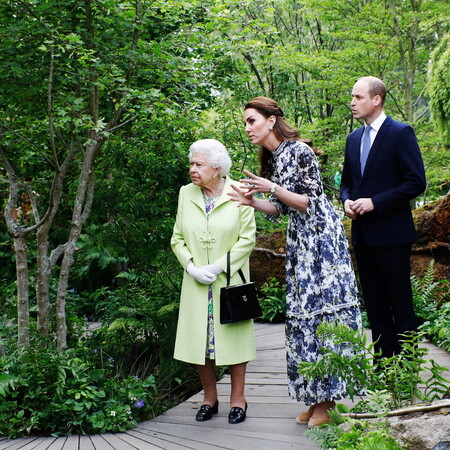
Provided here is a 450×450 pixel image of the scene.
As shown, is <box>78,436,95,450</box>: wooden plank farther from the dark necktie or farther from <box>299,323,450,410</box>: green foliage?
the dark necktie

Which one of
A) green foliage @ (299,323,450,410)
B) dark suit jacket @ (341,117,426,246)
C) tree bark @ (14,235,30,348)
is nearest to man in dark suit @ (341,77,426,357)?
dark suit jacket @ (341,117,426,246)

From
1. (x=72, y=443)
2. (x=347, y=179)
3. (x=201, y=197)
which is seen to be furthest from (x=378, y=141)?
(x=72, y=443)

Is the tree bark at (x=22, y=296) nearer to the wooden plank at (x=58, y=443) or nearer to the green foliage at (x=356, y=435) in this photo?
the wooden plank at (x=58, y=443)

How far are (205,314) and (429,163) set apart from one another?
7764 millimetres

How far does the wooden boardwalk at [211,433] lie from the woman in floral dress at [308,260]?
277 millimetres

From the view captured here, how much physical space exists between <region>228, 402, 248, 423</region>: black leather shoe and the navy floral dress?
43 centimetres

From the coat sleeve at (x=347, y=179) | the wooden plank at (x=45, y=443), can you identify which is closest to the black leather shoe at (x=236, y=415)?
the wooden plank at (x=45, y=443)

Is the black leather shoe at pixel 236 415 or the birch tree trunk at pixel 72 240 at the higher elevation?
the birch tree trunk at pixel 72 240

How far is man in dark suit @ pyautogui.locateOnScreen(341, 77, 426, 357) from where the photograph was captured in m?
3.51

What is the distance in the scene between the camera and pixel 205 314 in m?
3.72

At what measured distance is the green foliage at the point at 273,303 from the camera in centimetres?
761

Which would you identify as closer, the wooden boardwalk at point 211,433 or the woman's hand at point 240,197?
the wooden boardwalk at point 211,433

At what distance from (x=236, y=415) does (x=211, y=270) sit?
3.17 feet

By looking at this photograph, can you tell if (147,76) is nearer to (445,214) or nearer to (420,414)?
(420,414)
